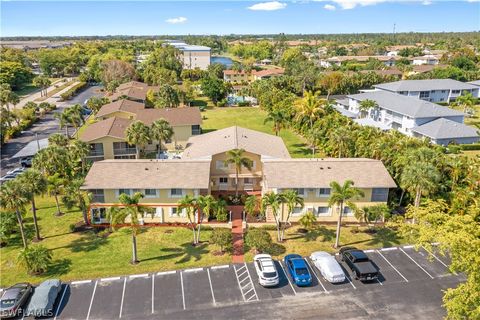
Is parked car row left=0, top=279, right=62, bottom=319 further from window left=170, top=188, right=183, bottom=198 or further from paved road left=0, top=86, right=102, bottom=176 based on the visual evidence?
paved road left=0, top=86, right=102, bottom=176

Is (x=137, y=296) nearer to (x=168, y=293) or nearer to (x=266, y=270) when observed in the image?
(x=168, y=293)

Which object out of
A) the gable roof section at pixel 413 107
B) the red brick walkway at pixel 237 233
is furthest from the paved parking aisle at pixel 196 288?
the gable roof section at pixel 413 107

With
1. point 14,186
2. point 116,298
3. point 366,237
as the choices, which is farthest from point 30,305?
point 366,237

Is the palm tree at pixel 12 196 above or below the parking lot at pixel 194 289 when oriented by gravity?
above

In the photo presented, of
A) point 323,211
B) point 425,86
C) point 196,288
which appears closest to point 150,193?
point 196,288

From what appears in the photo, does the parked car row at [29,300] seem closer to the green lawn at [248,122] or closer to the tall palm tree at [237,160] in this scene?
the tall palm tree at [237,160]

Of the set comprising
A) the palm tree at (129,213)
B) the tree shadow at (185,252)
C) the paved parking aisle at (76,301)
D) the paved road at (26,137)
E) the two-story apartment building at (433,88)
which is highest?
the two-story apartment building at (433,88)

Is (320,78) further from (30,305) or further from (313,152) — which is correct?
(30,305)
